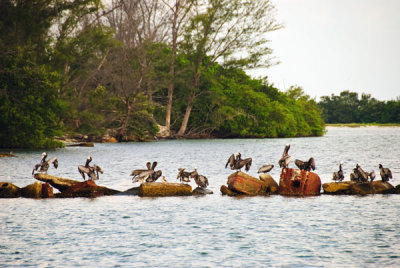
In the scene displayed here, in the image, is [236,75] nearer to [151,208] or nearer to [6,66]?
[6,66]

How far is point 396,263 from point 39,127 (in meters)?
34.3

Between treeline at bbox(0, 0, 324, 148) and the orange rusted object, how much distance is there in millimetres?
26291

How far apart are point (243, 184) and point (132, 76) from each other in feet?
130

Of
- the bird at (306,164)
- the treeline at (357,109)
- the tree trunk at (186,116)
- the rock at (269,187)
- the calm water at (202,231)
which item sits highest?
the treeline at (357,109)

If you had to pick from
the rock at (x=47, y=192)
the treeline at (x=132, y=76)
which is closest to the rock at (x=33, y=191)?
the rock at (x=47, y=192)

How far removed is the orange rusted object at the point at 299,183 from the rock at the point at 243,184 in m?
0.95

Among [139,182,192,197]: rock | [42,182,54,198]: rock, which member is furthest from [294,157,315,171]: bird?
[42,182,54,198]: rock

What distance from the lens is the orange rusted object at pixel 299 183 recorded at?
18.0 meters

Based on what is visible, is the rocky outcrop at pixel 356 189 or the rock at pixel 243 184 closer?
the rock at pixel 243 184

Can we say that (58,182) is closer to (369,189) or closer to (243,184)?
(243,184)

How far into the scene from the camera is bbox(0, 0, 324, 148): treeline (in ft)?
134

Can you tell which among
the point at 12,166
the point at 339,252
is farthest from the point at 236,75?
the point at 339,252

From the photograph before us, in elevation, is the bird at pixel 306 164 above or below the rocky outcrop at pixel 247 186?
above

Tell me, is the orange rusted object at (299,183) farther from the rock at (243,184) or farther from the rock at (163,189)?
the rock at (163,189)
